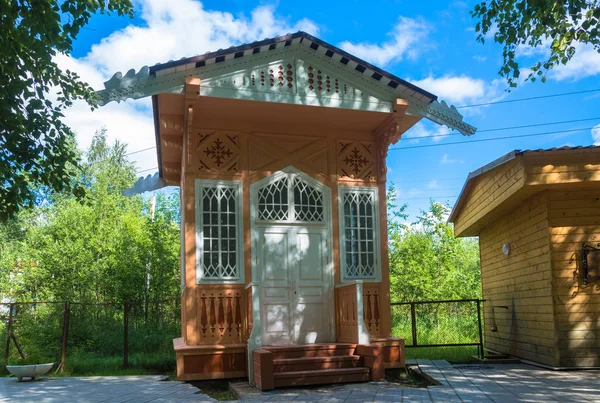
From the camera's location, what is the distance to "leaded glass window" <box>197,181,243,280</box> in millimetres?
8227

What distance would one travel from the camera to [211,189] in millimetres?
8398

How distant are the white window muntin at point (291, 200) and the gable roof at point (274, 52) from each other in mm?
1794

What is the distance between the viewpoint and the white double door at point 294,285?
8.34 m

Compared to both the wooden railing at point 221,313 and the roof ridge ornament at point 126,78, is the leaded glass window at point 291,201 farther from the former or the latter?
the roof ridge ornament at point 126,78

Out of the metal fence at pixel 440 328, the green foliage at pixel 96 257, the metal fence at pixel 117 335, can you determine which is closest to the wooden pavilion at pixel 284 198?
the metal fence at pixel 117 335

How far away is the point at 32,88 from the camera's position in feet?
20.4

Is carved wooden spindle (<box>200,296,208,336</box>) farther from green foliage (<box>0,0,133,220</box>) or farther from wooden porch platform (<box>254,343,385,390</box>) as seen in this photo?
green foliage (<box>0,0,133,220</box>)

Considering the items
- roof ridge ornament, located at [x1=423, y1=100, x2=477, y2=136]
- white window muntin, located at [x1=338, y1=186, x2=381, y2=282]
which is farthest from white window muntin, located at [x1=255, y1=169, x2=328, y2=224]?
roof ridge ornament, located at [x1=423, y1=100, x2=477, y2=136]

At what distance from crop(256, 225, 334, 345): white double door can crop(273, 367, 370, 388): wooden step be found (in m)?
1.11

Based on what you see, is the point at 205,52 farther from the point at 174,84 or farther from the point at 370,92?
the point at 370,92

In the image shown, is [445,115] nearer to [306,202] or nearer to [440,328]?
[306,202]

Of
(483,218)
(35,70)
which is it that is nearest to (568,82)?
(483,218)

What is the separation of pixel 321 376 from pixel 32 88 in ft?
16.2

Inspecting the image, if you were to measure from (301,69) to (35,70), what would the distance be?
12.2ft
